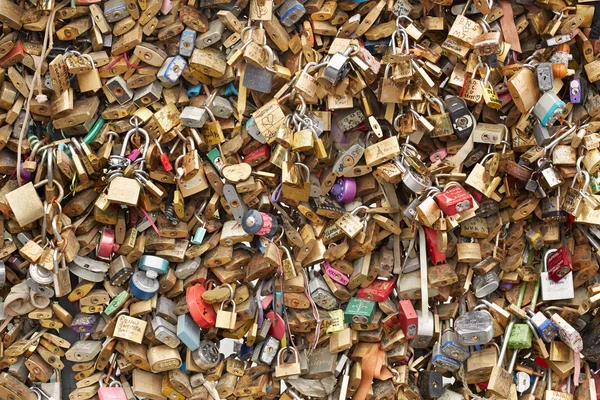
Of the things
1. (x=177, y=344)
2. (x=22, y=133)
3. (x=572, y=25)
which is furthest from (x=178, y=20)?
(x=572, y=25)

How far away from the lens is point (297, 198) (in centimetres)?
309

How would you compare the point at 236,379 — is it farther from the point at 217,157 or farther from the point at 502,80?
the point at 502,80

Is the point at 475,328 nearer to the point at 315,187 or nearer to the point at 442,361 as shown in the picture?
the point at 442,361

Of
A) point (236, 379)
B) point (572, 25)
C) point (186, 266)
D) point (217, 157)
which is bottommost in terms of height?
point (236, 379)

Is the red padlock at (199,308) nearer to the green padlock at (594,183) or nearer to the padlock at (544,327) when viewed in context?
the padlock at (544,327)

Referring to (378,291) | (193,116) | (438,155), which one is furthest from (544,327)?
(193,116)

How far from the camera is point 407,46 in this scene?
3.04m

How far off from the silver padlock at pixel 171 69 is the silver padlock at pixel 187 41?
0.03 m

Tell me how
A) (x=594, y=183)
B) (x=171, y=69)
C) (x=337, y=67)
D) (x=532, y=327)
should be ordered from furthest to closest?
1. (x=532, y=327)
2. (x=594, y=183)
3. (x=171, y=69)
4. (x=337, y=67)

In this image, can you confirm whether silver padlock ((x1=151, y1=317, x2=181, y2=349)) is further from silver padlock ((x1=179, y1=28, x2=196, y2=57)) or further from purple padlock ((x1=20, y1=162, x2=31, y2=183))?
silver padlock ((x1=179, y1=28, x2=196, y2=57))

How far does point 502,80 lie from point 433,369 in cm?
108

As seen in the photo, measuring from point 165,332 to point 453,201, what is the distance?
1.07 meters

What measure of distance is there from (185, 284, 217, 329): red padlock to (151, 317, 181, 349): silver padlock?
93 mm

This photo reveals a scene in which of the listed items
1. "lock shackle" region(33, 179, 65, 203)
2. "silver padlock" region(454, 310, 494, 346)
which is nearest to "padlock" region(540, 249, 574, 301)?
"silver padlock" region(454, 310, 494, 346)
